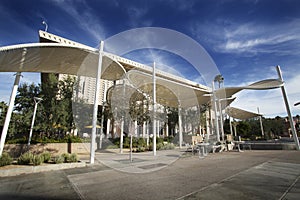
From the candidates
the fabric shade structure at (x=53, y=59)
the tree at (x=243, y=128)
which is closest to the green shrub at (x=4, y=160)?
the fabric shade structure at (x=53, y=59)

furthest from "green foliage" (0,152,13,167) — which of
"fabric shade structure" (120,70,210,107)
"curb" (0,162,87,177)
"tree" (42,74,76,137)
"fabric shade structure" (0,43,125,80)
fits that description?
"fabric shade structure" (120,70,210,107)

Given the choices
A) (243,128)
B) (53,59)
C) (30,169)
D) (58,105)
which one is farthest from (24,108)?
(243,128)

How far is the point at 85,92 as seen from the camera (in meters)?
15.4

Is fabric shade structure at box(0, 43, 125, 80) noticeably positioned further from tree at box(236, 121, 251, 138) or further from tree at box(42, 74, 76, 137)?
tree at box(236, 121, 251, 138)

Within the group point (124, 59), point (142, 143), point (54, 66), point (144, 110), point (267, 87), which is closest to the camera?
point (54, 66)

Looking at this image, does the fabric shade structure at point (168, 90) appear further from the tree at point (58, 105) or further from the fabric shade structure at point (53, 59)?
the tree at point (58, 105)

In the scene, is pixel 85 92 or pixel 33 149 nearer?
pixel 33 149

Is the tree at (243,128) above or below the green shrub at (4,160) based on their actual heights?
above

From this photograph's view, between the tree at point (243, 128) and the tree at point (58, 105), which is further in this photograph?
the tree at point (243, 128)

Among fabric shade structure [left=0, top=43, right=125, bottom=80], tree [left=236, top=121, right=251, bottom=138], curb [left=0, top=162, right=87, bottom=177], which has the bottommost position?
curb [left=0, top=162, right=87, bottom=177]

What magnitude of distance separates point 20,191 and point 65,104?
11.1 m

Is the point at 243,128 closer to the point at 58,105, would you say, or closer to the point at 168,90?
the point at 168,90

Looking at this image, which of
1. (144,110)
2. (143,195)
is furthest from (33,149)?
(143,195)

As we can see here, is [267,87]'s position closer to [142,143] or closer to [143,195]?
[142,143]
